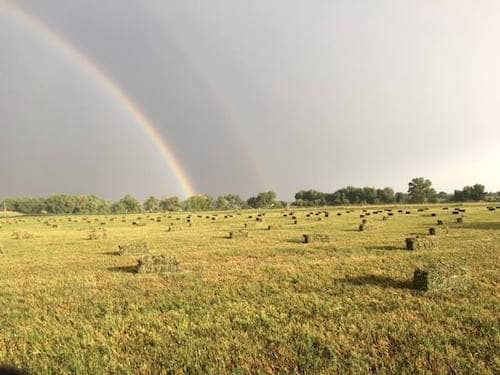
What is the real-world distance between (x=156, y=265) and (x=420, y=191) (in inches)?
6907

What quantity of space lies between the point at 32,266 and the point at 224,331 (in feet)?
43.9

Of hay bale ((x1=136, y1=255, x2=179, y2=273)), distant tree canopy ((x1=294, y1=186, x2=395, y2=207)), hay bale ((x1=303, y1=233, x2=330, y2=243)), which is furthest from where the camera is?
distant tree canopy ((x1=294, y1=186, x2=395, y2=207))

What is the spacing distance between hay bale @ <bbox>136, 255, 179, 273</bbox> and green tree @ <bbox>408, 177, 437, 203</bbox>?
166 meters

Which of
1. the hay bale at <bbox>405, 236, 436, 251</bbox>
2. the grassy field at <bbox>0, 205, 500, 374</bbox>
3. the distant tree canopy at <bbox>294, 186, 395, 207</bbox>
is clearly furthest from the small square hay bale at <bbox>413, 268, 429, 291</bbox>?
the distant tree canopy at <bbox>294, 186, 395, 207</bbox>

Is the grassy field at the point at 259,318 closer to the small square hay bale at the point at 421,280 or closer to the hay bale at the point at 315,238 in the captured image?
the small square hay bale at the point at 421,280

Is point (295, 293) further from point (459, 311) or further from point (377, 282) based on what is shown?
point (459, 311)

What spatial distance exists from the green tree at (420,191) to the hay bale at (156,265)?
165837 mm

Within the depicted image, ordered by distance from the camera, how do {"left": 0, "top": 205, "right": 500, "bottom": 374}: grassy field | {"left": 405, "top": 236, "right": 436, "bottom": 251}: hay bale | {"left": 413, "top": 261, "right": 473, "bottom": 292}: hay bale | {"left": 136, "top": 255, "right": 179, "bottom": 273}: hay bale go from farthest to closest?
{"left": 405, "top": 236, "right": 436, "bottom": 251}: hay bale, {"left": 136, "top": 255, "right": 179, "bottom": 273}: hay bale, {"left": 413, "top": 261, "right": 473, "bottom": 292}: hay bale, {"left": 0, "top": 205, "right": 500, "bottom": 374}: grassy field

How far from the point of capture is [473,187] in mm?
148875

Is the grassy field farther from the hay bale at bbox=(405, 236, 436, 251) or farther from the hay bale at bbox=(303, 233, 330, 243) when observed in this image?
the hay bale at bbox=(303, 233, 330, 243)

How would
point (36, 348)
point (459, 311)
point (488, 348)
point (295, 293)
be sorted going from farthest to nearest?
1. point (295, 293)
2. point (459, 311)
3. point (36, 348)
4. point (488, 348)

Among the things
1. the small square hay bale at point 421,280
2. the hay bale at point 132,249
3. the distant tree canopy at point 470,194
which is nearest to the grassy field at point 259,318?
the small square hay bale at point 421,280

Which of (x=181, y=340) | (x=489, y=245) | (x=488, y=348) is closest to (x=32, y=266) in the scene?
(x=181, y=340)

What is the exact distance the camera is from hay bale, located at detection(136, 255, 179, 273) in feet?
50.8
